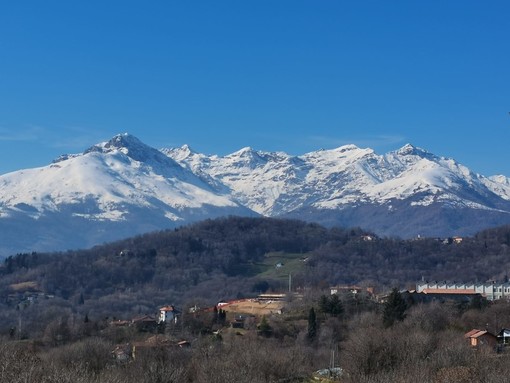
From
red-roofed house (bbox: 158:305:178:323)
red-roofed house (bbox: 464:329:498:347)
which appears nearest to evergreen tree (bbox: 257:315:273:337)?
red-roofed house (bbox: 464:329:498:347)

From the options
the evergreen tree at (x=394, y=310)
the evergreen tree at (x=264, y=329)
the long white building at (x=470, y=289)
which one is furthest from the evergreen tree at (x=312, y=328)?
the long white building at (x=470, y=289)

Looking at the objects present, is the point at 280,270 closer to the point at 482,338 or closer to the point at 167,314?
the point at 167,314

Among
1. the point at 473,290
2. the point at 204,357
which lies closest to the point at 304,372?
the point at 204,357

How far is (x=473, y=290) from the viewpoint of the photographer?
131250 mm

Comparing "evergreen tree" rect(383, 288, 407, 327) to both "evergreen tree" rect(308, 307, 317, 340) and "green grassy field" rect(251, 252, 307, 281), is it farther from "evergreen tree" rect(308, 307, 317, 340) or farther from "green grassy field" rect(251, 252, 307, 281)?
"green grassy field" rect(251, 252, 307, 281)

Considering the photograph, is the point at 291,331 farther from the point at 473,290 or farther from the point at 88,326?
the point at 473,290

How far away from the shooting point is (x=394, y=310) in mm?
83750

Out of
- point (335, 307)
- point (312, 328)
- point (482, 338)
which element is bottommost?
point (482, 338)

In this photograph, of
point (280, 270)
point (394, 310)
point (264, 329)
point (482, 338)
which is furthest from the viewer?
point (280, 270)

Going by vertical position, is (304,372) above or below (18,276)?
below

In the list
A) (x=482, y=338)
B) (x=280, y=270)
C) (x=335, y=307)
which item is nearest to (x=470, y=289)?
(x=335, y=307)

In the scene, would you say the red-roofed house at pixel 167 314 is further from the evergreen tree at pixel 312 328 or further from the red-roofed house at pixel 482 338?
the red-roofed house at pixel 482 338

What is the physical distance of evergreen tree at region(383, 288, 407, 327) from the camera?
82.2m

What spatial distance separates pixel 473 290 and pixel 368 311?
1579 inches
